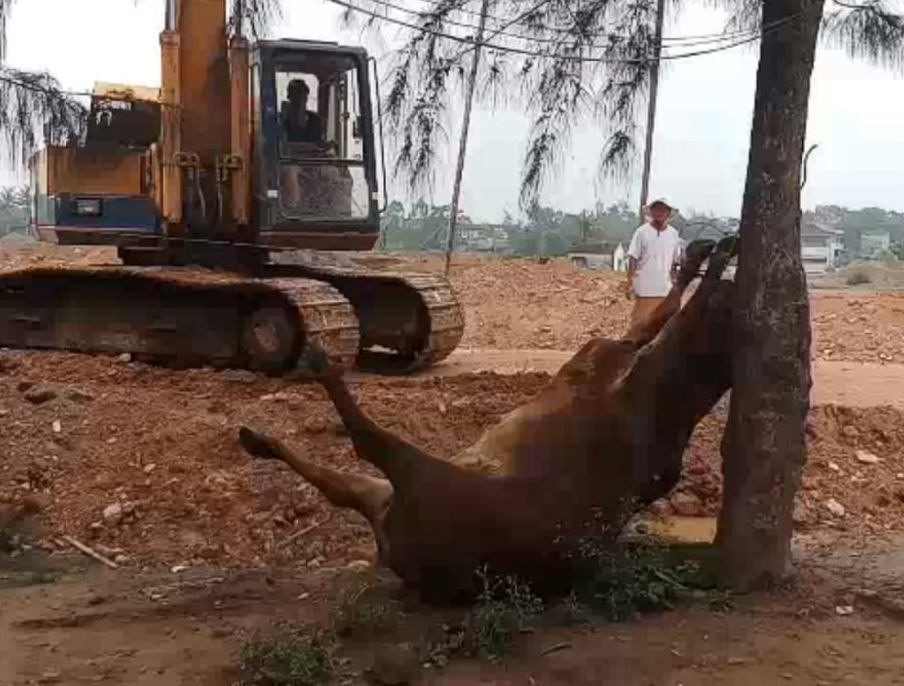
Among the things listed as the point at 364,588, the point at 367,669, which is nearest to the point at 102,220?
the point at 364,588

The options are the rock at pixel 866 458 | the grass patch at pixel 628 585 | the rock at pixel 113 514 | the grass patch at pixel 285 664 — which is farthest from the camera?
the rock at pixel 866 458

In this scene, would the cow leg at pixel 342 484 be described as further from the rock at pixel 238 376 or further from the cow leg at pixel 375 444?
the rock at pixel 238 376

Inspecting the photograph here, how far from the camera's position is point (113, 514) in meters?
7.95

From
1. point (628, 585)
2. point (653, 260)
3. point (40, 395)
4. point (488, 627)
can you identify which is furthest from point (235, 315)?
point (488, 627)

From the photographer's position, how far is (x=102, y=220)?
1197 centimetres

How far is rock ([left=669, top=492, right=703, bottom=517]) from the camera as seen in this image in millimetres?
8236

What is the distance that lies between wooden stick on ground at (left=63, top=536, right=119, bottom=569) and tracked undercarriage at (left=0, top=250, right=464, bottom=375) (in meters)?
2.92

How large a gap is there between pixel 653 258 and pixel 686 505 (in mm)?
3270

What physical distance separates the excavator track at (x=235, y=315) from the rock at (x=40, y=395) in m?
1.76

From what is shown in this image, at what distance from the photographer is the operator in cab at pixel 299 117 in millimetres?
11461

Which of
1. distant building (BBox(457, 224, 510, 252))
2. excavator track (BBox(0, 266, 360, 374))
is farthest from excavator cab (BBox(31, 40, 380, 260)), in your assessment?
distant building (BBox(457, 224, 510, 252))

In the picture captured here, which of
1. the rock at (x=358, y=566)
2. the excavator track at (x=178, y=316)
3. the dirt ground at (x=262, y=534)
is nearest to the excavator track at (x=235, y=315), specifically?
the excavator track at (x=178, y=316)

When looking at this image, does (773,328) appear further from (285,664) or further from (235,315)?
(235,315)

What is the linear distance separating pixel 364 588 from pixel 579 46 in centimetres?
279
